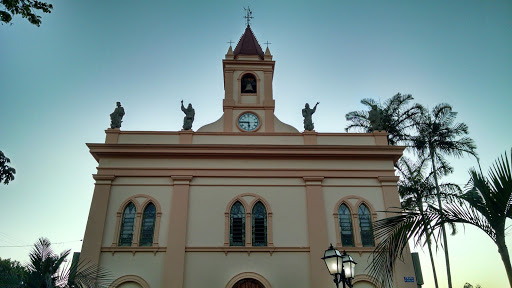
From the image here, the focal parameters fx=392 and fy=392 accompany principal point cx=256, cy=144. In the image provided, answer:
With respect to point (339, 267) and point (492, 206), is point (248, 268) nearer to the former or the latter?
point (339, 267)

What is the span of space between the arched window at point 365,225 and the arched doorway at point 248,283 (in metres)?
4.39

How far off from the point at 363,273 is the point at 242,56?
456 inches

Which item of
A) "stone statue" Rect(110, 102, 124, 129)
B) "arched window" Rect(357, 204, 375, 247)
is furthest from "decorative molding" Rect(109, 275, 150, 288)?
"arched window" Rect(357, 204, 375, 247)

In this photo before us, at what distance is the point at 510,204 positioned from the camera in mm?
6086

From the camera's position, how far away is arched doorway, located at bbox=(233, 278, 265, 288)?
14.2m

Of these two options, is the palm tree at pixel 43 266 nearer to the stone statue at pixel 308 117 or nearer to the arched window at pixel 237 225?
the arched window at pixel 237 225

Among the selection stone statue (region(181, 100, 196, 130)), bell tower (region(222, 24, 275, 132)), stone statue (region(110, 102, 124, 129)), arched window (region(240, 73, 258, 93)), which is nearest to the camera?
stone statue (region(110, 102, 124, 129))

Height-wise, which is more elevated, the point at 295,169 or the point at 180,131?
the point at 180,131

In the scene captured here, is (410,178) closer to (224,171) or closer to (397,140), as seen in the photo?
(397,140)

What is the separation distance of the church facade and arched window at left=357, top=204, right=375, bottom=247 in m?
0.04

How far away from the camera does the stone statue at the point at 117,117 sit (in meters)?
17.2

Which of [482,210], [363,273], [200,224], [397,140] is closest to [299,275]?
[363,273]

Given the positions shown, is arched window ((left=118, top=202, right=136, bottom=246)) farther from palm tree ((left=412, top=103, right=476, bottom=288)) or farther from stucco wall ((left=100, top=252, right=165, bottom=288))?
palm tree ((left=412, top=103, right=476, bottom=288))

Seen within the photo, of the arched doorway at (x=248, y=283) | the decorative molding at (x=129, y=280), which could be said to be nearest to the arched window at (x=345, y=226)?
the arched doorway at (x=248, y=283)
